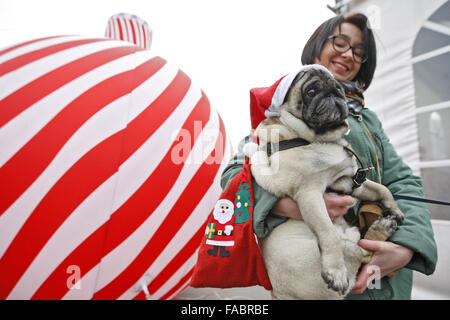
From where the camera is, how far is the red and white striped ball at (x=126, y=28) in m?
1.86

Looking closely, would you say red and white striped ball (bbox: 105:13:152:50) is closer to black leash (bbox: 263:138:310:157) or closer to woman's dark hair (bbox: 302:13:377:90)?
woman's dark hair (bbox: 302:13:377:90)

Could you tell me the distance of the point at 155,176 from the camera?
120 centimetres

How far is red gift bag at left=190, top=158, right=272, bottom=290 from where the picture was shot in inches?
29.4

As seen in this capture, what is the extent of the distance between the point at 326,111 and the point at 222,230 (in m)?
0.43

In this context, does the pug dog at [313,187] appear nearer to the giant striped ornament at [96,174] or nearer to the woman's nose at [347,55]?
the woman's nose at [347,55]

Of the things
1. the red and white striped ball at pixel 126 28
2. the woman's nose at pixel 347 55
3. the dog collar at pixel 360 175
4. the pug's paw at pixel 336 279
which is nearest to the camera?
the pug's paw at pixel 336 279

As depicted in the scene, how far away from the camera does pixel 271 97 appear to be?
79cm

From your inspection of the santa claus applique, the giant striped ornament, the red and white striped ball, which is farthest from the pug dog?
the red and white striped ball

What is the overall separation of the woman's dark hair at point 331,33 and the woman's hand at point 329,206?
21.2 inches

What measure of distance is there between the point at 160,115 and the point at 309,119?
78cm

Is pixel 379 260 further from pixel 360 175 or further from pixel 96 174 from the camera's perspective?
pixel 96 174

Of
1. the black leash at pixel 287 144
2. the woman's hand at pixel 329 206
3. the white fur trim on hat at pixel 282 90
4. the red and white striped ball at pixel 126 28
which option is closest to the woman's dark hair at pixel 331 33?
the white fur trim on hat at pixel 282 90

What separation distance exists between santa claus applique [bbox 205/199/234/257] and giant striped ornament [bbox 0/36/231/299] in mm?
498

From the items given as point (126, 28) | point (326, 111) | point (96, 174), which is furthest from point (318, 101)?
point (126, 28)
